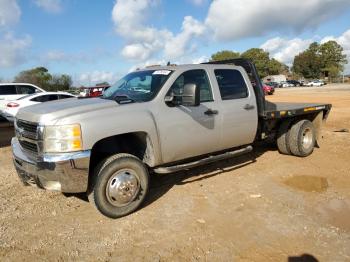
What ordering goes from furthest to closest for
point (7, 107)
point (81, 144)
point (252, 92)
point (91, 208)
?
point (7, 107) < point (252, 92) < point (91, 208) < point (81, 144)

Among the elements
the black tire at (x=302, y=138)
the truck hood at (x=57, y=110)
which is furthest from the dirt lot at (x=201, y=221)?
the truck hood at (x=57, y=110)

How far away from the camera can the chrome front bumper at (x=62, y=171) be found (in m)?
4.03

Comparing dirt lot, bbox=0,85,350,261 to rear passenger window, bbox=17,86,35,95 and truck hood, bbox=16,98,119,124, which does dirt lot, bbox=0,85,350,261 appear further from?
rear passenger window, bbox=17,86,35,95

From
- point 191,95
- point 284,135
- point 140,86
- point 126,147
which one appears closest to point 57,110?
point 126,147

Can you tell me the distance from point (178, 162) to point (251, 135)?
1.61 meters

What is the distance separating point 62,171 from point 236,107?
118 inches

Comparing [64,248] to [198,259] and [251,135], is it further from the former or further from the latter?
[251,135]

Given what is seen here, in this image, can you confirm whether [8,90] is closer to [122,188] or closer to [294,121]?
[294,121]

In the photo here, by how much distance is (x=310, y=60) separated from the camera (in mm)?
100500

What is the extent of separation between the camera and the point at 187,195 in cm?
526

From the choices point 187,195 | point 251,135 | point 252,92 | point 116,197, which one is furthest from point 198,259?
point 252,92

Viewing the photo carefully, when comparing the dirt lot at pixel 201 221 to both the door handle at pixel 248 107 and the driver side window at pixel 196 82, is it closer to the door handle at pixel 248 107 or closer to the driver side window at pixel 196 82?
the door handle at pixel 248 107

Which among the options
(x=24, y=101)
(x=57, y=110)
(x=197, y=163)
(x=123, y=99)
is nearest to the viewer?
(x=57, y=110)

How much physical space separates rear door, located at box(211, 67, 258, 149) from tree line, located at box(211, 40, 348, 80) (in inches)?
3555
